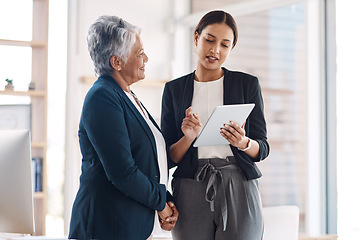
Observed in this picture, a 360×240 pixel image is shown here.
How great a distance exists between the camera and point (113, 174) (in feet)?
5.85

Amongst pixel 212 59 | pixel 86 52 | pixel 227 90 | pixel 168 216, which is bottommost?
pixel 168 216

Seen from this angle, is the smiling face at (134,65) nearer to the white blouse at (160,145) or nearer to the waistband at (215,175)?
the white blouse at (160,145)

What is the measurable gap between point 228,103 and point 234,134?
16cm

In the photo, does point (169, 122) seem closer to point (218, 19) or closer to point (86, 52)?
point (218, 19)

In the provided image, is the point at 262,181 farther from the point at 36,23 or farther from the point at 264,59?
the point at 36,23

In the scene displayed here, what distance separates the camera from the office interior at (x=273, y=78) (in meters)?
4.24

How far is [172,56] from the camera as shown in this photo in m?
5.74

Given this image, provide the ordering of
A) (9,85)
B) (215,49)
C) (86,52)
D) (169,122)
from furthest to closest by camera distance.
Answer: (86,52)
(9,85)
(169,122)
(215,49)

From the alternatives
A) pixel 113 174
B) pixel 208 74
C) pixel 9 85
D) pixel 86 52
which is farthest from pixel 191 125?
pixel 86 52

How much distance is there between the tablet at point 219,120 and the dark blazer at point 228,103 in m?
0.09

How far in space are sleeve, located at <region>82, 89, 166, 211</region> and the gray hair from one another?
0.57 feet

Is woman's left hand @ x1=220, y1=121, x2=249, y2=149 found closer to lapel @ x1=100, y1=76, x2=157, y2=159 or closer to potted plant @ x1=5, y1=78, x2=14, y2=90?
lapel @ x1=100, y1=76, x2=157, y2=159
